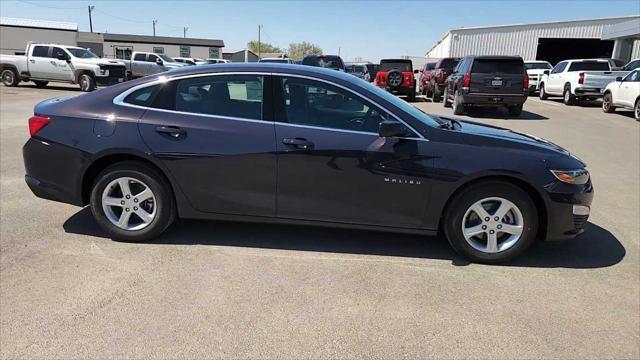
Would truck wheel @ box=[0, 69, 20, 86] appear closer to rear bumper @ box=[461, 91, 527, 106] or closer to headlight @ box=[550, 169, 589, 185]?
rear bumper @ box=[461, 91, 527, 106]

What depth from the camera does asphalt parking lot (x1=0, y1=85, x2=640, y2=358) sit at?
2916 millimetres

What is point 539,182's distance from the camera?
3.94 meters

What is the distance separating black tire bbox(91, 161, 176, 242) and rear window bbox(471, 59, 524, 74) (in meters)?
12.2

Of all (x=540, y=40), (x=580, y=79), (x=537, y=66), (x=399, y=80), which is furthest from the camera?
(x=540, y=40)

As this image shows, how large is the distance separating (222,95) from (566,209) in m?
3.03

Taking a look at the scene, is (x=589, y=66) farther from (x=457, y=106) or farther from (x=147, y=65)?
(x=147, y=65)

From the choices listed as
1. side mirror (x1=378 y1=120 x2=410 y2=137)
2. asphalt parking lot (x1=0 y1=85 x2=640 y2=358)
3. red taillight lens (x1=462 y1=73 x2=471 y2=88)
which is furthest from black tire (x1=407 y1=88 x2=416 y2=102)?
side mirror (x1=378 y1=120 x2=410 y2=137)

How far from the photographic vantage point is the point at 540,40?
42.5 meters

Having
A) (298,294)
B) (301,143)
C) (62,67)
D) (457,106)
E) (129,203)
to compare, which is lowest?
(298,294)

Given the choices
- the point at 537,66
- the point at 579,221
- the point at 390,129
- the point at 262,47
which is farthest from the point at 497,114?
the point at 262,47

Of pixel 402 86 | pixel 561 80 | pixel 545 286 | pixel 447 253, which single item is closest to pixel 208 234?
pixel 447 253

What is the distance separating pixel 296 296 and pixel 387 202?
1118mm

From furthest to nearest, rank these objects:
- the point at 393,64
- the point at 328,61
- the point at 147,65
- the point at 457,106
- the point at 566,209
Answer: the point at 147,65 < the point at 393,64 < the point at 328,61 < the point at 457,106 < the point at 566,209

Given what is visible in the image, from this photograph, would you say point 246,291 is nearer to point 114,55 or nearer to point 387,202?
point 387,202
